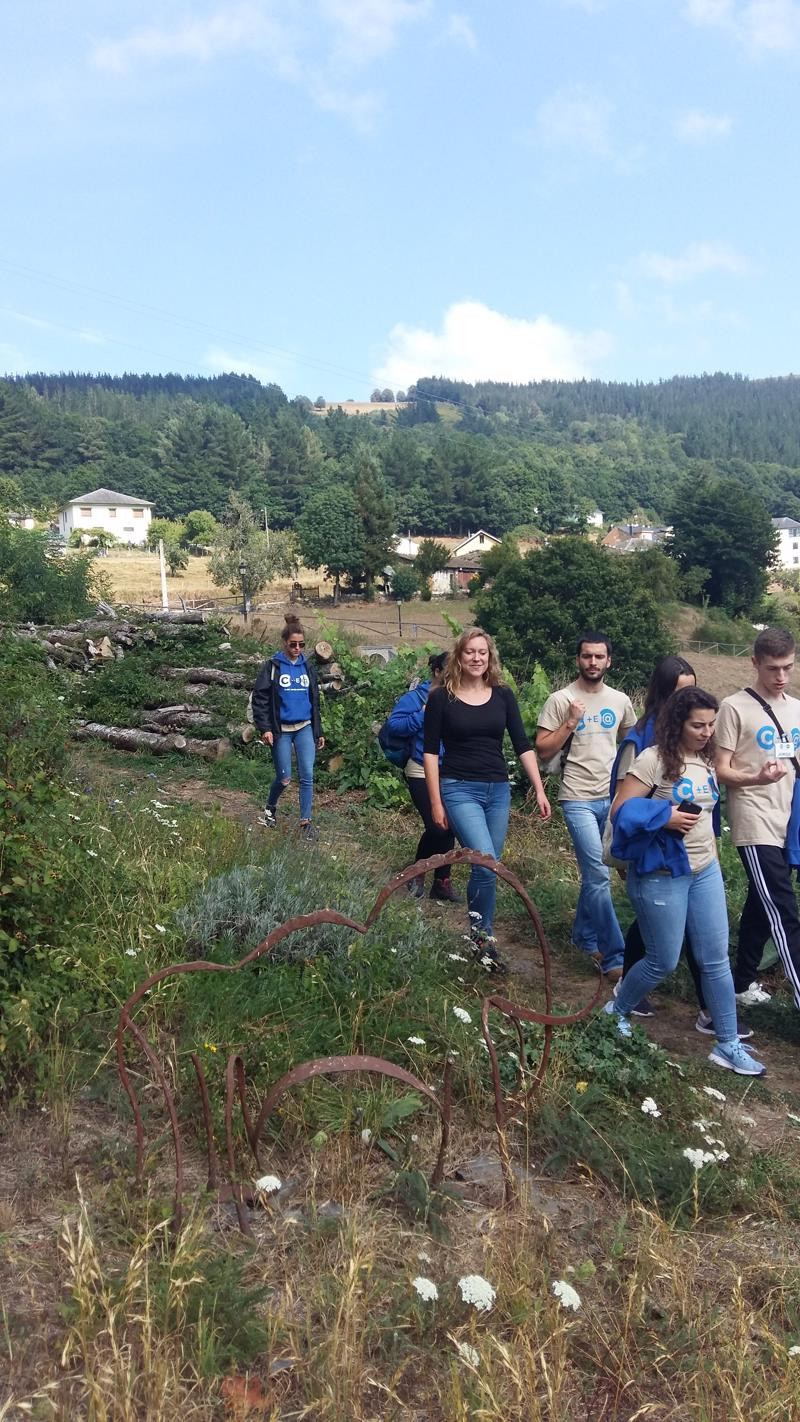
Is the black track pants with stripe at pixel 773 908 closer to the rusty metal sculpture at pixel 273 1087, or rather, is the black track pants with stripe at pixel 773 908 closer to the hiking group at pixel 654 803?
the hiking group at pixel 654 803

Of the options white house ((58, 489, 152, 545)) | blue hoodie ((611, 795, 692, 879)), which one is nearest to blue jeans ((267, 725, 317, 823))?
blue hoodie ((611, 795, 692, 879))

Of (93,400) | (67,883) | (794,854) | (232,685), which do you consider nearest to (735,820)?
(794,854)

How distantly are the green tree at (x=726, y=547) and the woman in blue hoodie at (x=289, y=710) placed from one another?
70805mm

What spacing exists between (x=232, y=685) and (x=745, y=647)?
53183 millimetres

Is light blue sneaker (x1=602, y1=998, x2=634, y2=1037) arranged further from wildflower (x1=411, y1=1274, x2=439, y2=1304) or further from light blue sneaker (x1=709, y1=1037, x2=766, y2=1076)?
wildflower (x1=411, y1=1274, x2=439, y2=1304)

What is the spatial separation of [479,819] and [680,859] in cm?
119

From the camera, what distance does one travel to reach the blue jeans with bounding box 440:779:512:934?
476 centimetres

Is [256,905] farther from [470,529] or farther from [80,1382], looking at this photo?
[470,529]

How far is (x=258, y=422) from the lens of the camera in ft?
472

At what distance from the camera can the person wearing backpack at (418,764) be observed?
5.99 m

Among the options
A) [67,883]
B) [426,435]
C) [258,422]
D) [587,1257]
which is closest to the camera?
[587,1257]

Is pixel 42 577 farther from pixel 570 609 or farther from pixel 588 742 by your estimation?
pixel 570 609

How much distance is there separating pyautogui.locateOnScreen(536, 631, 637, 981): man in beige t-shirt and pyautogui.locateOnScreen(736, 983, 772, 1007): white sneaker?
57 centimetres

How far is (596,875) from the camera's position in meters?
4.81
